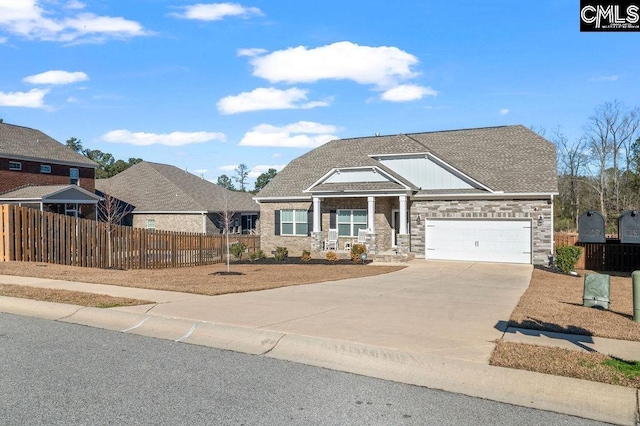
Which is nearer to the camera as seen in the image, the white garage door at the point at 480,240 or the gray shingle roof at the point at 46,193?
the white garage door at the point at 480,240

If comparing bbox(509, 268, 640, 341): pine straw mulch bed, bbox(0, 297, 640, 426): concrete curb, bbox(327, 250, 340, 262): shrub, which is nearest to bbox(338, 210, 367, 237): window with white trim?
bbox(327, 250, 340, 262): shrub

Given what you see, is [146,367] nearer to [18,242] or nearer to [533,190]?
[18,242]

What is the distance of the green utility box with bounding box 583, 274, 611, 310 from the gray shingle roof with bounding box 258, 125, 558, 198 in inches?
488

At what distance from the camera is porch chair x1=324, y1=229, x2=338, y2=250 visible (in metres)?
25.8

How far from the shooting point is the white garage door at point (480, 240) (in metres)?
22.2

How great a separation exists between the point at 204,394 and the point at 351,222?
831 inches

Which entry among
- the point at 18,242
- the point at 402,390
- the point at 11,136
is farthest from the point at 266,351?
the point at 11,136

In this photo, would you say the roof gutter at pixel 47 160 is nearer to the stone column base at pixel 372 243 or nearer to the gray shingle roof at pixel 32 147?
the gray shingle roof at pixel 32 147

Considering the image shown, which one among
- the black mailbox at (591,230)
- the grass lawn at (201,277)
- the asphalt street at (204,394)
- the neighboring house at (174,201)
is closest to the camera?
the asphalt street at (204,394)

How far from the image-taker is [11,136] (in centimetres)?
3484

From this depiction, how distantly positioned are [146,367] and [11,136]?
36.0 m

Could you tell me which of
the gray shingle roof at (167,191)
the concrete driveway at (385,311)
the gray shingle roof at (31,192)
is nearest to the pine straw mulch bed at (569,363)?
the concrete driveway at (385,311)

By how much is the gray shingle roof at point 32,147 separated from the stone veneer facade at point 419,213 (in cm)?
1781

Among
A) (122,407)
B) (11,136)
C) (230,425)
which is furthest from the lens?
(11,136)
